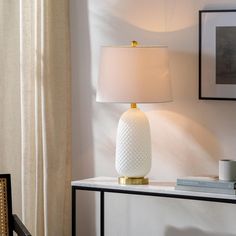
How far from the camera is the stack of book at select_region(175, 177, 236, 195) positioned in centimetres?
257

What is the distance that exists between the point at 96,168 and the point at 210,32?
35.9 inches

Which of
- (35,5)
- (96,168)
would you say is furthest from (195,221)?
(35,5)

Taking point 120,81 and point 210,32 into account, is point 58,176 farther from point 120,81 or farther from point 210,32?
point 210,32

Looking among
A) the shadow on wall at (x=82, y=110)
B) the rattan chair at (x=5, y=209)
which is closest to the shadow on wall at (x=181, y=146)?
the shadow on wall at (x=82, y=110)

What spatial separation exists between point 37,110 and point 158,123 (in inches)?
23.2

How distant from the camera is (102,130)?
323 centimetres


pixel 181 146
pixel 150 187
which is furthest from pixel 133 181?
pixel 181 146

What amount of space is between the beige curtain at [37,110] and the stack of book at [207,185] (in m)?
0.75

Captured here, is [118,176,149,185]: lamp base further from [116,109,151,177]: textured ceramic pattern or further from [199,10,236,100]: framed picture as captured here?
[199,10,236,100]: framed picture

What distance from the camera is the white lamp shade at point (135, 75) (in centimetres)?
273

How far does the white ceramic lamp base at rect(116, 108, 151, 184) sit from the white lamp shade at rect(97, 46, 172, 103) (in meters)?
0.13

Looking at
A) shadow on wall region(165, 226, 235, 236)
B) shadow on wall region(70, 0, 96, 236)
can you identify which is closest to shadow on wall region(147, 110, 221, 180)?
shadow on wall region(165, 226, 235, 236)

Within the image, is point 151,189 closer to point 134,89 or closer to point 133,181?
point 133,181

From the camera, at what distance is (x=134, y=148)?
9.21ft
